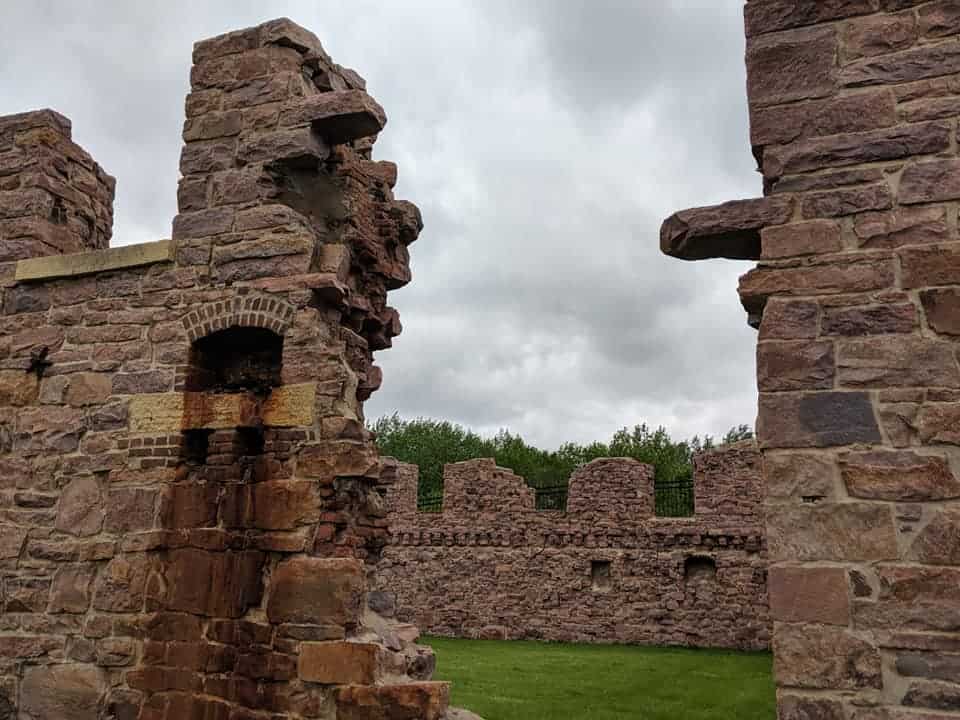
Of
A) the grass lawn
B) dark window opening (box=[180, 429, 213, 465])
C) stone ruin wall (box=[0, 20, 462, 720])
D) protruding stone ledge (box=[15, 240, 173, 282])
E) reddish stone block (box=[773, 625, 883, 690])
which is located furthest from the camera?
the grass lawn

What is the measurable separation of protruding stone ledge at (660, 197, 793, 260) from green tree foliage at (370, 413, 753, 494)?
37.5 meters

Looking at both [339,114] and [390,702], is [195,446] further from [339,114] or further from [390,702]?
[339,114]

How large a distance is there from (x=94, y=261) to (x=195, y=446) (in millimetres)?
1792

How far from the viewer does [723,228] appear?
503 centimetres

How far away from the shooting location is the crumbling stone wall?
435 centimetres

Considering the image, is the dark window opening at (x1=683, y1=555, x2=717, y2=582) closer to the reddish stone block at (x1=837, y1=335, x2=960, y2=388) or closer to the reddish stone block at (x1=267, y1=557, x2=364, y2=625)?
the reddish stone block at (x1=267, y1=557, x2=364, y2=625)

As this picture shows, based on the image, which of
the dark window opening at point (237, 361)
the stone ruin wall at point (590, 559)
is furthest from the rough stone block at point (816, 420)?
the stone ruin wall at point (590, 559)

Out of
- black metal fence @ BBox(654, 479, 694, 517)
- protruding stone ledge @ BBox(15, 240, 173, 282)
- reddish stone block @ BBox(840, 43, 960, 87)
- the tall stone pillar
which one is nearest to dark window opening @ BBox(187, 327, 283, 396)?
protruding stone ledge @ BBox(15, 240, 173, 282)

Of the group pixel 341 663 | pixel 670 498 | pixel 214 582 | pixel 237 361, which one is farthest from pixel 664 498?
pixel 341 663

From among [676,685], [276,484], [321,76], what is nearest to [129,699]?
[276,484]

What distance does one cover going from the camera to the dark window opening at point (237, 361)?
680 centimetres

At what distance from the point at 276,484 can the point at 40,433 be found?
7.44ft

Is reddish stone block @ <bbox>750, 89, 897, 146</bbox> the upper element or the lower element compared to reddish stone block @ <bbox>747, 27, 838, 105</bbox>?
lower

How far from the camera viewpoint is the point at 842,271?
4.75m
